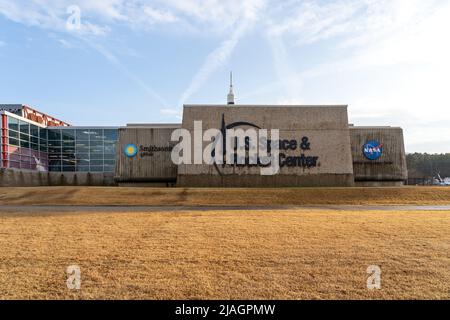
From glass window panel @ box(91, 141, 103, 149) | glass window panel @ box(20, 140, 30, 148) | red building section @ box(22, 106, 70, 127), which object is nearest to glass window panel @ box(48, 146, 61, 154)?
glass window panel @ box(20, 140, 30, 148)

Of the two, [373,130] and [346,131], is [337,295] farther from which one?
[373,130]

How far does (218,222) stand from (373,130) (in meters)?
30.7

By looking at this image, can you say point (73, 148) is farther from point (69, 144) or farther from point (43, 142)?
point (43, 142)

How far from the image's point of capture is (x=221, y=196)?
24.9 metres

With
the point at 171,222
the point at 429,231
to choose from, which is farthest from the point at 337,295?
the point at 171,222

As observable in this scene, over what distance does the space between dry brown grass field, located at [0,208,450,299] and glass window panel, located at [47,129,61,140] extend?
42572 mm

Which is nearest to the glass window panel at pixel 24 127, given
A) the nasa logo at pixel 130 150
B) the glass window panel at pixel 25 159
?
the glass window panel at pixel 25 159

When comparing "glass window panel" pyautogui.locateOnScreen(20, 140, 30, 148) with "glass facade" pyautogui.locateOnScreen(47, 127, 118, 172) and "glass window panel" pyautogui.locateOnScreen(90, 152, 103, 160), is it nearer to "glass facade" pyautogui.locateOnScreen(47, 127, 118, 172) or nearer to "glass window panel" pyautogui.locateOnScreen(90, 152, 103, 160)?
"glass facade" pyautogui.locateOnScreen(47, 127, 118, 172)

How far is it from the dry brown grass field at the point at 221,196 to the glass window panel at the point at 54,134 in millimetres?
24564

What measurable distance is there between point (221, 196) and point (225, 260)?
1810 cm

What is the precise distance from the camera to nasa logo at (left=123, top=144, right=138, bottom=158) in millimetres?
35031

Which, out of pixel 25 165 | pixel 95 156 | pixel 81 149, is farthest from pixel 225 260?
pixel 81 149

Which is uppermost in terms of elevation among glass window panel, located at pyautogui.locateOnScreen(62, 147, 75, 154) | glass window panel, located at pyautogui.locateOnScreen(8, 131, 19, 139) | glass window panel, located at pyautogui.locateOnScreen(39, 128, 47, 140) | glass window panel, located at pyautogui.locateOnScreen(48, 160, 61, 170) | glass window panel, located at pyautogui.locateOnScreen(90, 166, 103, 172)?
glass window panel, located at pyautogui.locateOnScreen(39, 128, 47, 140)
